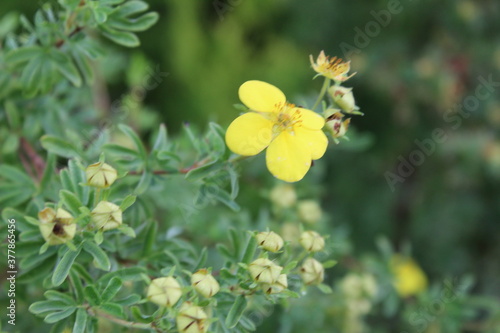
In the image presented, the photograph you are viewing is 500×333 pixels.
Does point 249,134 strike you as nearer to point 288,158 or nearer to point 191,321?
point 288,158

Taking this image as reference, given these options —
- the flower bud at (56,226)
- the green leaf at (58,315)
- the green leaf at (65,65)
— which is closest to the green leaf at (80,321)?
the green leaf at (58,315)

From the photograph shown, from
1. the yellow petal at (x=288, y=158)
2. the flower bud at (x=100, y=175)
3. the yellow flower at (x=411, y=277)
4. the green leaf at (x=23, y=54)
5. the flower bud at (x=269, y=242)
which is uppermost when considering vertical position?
the yellow petal at (x=288, y=158)

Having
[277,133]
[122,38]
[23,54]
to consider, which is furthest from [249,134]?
[23,54]

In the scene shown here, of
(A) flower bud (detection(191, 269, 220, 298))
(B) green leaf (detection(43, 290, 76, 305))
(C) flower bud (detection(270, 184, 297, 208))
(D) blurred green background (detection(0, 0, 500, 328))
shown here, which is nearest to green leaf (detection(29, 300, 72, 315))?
(B) green leaf (detection(43, 290, 76, 305))

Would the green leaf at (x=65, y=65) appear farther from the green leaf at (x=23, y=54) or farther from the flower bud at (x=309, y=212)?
the flower bud at (x=309, y=212)

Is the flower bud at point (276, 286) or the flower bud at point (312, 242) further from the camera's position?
the flower bud at point (312, 242)

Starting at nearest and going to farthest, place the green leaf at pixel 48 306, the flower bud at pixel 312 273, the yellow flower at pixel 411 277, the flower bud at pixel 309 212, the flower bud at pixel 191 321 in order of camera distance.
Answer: the flower bud at pixel 191 321 → the green leaf at pixel 48 306 → the flower bud at pixel 312 273 → the flower bud at pixel 309 212 → the yellow flower at pixel 411 277

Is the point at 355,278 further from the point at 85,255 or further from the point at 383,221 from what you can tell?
the point at 383,221

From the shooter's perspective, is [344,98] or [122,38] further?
[122,38]
